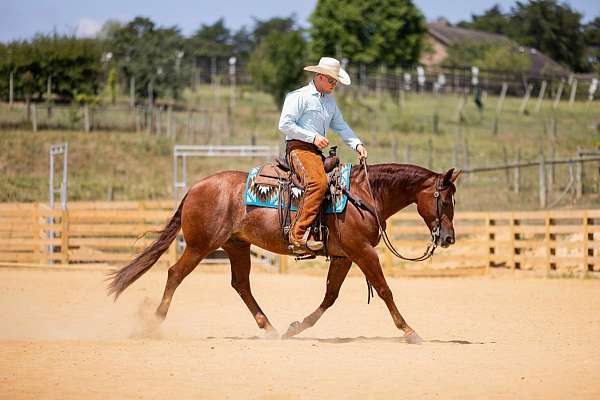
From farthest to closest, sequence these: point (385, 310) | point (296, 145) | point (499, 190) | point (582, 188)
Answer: point (499, 190) < point (582, 188) < point (385, 310) < point (296, 145)

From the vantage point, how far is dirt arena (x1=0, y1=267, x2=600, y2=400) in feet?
23.0

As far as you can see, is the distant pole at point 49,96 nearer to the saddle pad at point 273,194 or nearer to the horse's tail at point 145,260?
the horse's tail at point 145,260

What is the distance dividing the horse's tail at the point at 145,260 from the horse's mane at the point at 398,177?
2.16 meters

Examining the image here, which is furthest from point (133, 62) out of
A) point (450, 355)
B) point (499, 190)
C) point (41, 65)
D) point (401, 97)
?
point (450, 355)

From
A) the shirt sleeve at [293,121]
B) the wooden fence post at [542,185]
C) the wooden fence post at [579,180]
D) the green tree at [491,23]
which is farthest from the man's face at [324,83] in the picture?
the green tree at [491,23]

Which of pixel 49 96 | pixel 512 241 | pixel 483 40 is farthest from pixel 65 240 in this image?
pixel 483 40

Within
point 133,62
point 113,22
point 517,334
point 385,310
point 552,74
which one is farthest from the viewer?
point 113,22

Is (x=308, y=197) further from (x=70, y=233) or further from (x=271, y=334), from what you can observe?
(x=70, y=233)

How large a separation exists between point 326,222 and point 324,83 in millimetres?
1429

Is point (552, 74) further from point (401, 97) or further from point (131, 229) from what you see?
point (131, 229)

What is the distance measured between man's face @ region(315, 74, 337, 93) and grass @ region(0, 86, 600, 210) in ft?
51.6

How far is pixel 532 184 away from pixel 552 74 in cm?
3113

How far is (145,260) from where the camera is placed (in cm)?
1006

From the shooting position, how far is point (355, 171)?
9547mm
